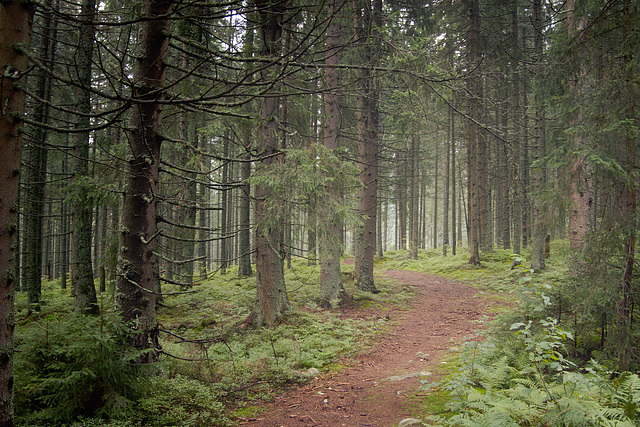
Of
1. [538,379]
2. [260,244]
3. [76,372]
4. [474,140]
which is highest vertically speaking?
[474,140]

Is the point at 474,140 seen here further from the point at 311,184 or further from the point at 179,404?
the point at 179,404

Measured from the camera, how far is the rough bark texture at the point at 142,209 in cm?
397

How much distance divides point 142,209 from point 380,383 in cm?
425

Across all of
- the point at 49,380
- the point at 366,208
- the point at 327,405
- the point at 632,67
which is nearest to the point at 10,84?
the point at 49,380

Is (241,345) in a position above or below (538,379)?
below

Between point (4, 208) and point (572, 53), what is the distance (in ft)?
27.9

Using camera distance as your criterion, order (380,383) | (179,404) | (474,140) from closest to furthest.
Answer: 1. (179,404)
2. (380,383)
3. (474,140)

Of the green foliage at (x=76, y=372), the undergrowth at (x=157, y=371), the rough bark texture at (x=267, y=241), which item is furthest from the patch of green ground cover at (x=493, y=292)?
the rough bark texture at (x=267, y=241)

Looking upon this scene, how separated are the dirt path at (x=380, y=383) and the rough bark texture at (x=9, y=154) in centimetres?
252

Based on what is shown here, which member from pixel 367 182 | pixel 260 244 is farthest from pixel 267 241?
pixel 367 182

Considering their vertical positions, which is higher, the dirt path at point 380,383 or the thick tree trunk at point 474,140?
the thick tree trunk at point 474,140

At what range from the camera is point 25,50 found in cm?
273

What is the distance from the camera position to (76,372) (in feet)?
10.7

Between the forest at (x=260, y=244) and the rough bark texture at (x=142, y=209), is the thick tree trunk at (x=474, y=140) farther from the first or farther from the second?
the rough bark texture at (x=142, y=209)
